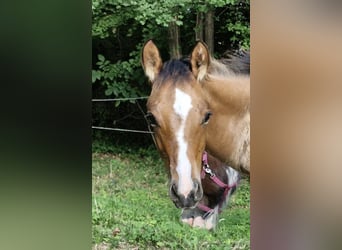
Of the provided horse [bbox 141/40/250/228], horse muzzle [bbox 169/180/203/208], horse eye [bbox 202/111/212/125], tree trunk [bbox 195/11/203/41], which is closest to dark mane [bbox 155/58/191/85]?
horse [bbox 141/40/250/228]

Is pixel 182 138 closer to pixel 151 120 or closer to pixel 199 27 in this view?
pixel 151 120

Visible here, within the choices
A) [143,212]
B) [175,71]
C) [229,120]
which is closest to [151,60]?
[175,71]

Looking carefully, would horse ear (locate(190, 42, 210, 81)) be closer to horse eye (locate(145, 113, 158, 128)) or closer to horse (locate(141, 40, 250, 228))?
horse (locate(141, 40, 250, 228))

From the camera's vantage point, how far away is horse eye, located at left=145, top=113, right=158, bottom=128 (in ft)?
14.1

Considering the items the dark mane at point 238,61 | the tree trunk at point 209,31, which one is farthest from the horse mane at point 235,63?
the tree trunk at point 209,31

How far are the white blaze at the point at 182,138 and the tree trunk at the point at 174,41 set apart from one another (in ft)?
0.97

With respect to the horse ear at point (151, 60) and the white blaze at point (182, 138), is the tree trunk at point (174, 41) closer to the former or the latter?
the horse ear at point (151, 60)

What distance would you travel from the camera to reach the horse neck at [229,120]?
14.3 feet

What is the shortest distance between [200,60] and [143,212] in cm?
132

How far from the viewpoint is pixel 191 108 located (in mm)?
4273

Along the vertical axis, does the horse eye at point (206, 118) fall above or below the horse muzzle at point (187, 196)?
above

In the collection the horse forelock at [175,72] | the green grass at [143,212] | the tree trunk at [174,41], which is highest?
the tree trunk at [174,41]

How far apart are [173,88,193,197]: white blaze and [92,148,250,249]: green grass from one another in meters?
0.15
